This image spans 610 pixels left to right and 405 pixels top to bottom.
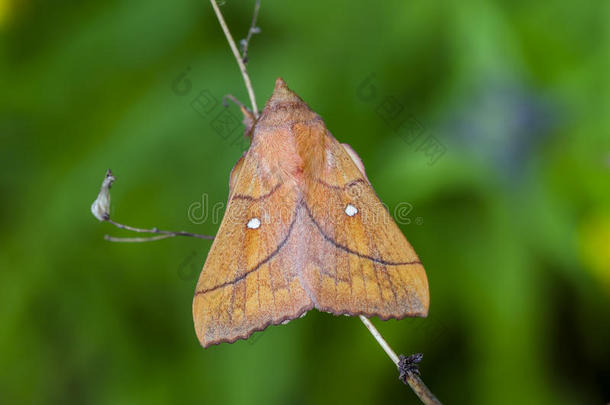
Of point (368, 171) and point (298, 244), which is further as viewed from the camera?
point (368, 171)

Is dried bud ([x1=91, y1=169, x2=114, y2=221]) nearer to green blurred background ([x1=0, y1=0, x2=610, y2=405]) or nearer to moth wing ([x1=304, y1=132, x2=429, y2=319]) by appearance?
moth wing ([x1=304, y1=132, x2=429, y2=319])

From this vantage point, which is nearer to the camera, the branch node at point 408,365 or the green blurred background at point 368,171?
the branch node at point 408,365

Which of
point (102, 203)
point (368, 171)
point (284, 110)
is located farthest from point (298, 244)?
point (368, 171)

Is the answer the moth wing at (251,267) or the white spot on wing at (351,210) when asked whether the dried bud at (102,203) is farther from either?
the white spot on wing at (351,210)

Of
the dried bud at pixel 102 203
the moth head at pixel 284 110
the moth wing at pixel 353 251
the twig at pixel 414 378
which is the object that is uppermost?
the dried bud at pixel 102 203

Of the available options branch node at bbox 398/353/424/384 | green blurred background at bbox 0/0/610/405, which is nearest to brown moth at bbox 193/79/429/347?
branch node at bbox 398/353/424/384

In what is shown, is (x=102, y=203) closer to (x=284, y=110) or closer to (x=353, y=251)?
(x=284, y=110)

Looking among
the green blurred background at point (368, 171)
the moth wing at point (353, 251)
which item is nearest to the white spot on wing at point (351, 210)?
the moth wing at point (353, 251)
